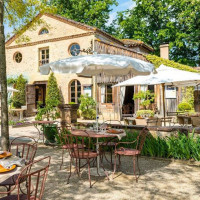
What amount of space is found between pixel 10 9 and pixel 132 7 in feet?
72.5

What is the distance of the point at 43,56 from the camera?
17.7 meters

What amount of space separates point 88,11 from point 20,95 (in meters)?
13.9

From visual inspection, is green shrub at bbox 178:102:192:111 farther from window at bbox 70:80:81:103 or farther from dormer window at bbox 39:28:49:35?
dormer window at bbox 39:28:49:35

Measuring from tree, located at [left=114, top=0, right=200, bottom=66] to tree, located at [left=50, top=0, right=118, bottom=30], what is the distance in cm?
206

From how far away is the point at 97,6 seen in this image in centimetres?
2531

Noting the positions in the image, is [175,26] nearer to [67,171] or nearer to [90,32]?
[90,32]

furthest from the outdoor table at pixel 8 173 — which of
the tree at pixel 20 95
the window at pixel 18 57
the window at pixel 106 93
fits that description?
the window at pixel 18 57

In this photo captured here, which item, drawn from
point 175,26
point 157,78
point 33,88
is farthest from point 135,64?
point 175,26

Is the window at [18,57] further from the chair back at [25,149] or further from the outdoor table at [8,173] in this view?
the outdoor table at [8,173]

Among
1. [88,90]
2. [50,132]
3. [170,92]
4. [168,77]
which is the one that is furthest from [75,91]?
[168,77]

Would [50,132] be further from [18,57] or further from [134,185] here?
[18,57]

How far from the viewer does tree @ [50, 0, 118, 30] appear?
25453mm

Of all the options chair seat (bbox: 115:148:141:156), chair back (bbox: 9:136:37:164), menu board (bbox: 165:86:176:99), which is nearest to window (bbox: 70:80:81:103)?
menu board (bbox: 165:86:176:99)

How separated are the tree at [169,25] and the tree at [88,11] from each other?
6.77 feet
